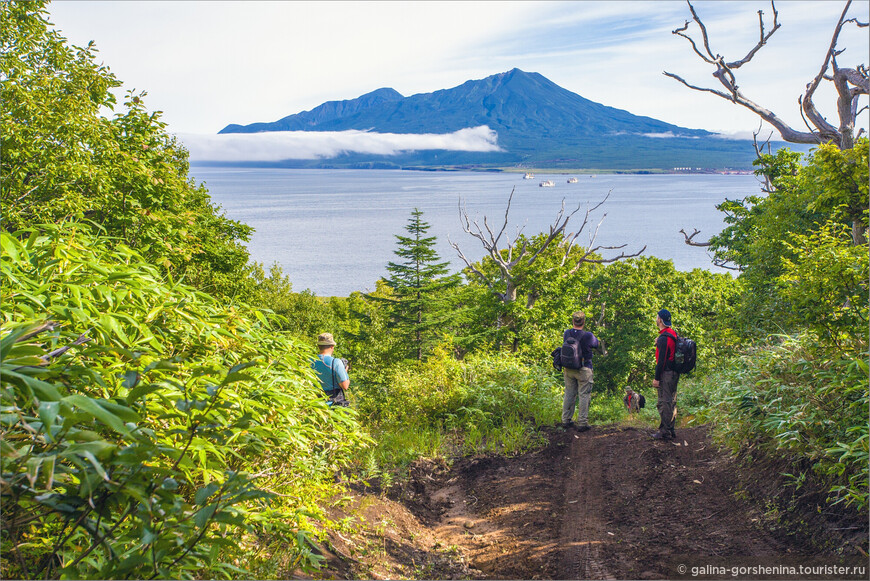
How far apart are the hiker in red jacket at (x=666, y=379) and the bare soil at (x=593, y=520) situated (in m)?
0.24

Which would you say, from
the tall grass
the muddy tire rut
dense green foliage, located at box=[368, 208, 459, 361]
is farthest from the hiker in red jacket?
dense green foliage, located at box=[368, 208, 459, 361]

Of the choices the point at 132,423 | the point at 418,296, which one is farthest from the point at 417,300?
the point at 132,423

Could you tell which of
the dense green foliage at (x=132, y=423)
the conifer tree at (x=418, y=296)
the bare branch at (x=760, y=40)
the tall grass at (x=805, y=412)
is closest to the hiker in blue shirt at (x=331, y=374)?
the dense green foliage at (x=132, y=423)

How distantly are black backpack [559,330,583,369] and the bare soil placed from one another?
135 centimetres

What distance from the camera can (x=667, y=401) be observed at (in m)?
7.65

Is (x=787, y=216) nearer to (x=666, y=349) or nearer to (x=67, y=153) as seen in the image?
(x=666, y=349)

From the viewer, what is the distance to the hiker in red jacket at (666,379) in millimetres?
7629

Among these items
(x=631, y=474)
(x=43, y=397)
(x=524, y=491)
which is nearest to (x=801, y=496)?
(x=631, y=474)

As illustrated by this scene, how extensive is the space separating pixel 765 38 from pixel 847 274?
11985 mm

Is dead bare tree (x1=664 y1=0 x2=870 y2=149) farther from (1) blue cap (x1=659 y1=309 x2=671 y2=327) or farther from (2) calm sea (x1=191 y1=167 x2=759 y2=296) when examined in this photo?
(2) calm sea (x1=191 y1=167 x2=759 y2=296)

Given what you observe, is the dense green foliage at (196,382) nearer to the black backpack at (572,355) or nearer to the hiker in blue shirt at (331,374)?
the hiker in blue shirt at (331,374)

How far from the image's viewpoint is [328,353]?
647cm

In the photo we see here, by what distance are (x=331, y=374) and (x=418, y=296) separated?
26924 millimetres

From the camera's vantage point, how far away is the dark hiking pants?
7617mm
